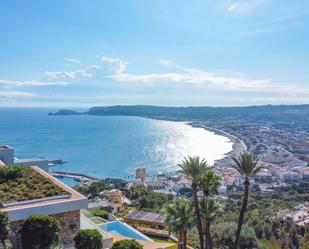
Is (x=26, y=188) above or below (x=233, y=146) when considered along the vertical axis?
above

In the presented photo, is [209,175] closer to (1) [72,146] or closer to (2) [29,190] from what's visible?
(2) [29,190]

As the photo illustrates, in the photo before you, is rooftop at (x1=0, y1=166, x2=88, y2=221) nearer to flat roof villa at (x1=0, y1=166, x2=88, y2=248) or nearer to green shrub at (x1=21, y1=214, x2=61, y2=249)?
flat roof villa at (x1=0, y1=166, x2=88, y2=248)

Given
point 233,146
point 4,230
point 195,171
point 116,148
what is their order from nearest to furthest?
point 4,230 < point 195,171 < point 116,148 < point 233,146

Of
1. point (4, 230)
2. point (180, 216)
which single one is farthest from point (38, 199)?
point (180, 216)

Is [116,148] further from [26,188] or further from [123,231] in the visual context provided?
[26,188]

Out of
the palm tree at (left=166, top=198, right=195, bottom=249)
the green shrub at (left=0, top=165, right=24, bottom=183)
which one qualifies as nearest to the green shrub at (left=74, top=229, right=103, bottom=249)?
the green shrub at (left=0, top=165, right=24, bottom=183)

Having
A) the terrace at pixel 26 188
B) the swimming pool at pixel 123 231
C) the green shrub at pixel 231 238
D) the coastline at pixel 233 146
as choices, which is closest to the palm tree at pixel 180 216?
the terrace at pixel 26 188

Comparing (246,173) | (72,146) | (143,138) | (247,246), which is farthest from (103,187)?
(143,138)
